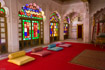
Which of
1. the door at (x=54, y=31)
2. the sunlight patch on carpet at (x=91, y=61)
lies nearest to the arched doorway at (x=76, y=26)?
the door at (x=54, y=31)

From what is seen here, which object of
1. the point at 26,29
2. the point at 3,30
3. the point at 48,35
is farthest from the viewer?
the point at 48,35

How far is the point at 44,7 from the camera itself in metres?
8.31

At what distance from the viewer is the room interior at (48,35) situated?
3896 mm

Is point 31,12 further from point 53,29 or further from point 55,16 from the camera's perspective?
point 55,16

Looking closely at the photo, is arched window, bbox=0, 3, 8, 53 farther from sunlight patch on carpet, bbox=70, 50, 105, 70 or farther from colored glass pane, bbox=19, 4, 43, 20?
sunlight patch on carpet, bbox=70, 50, 105, 70

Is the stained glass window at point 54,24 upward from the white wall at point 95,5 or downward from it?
downward

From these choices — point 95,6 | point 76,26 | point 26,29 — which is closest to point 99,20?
point 95,6

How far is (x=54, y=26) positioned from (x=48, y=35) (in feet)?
6.51

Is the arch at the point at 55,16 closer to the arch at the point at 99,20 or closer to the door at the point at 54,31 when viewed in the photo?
the door at the point at 54,31

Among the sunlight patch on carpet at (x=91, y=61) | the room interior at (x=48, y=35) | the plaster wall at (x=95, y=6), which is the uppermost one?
the plaster wall at (x=95, y=6)

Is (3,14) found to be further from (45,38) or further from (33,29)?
(45,38)

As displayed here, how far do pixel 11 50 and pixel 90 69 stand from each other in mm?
4568

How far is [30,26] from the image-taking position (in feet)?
25.2

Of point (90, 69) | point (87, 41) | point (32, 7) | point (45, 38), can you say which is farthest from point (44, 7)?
point (90, 69)
